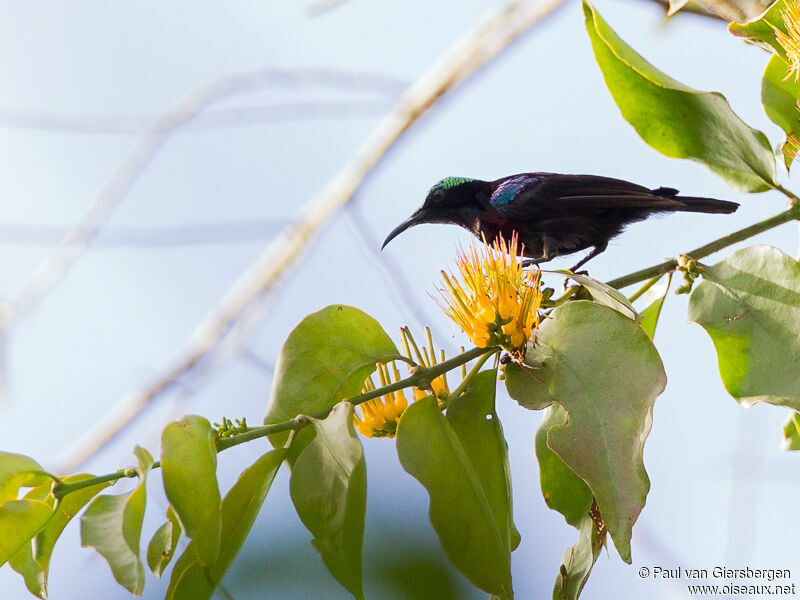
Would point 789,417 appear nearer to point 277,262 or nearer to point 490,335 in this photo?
point 490,335

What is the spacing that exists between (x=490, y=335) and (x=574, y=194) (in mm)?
1330

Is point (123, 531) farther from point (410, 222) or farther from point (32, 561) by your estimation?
point (410, 222)

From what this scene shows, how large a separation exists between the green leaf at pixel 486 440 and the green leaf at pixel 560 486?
0.13 m

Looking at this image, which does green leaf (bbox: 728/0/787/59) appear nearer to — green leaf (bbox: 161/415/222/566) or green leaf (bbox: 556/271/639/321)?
green leaf (bbox: 556/271/639/321)

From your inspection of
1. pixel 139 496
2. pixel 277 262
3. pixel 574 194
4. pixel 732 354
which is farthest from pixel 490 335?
pixel 277 262

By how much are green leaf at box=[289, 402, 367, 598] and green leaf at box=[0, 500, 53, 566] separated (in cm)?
38

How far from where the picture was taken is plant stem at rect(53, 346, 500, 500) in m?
1.29

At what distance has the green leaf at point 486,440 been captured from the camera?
1392 millimetres

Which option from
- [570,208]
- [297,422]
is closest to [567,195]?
[570,208]

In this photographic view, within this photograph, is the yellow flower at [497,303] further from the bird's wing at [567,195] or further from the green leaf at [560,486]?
the bird's wing at [567,195]

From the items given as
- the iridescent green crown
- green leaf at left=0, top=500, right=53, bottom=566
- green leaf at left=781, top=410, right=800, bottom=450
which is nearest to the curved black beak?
the iridescent green crown

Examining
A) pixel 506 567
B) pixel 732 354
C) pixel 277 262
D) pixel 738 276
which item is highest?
pixel 277 262

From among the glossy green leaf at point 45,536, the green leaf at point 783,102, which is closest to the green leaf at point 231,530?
the glossy green leaf at point 45,536

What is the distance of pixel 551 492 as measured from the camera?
1.54 metres
